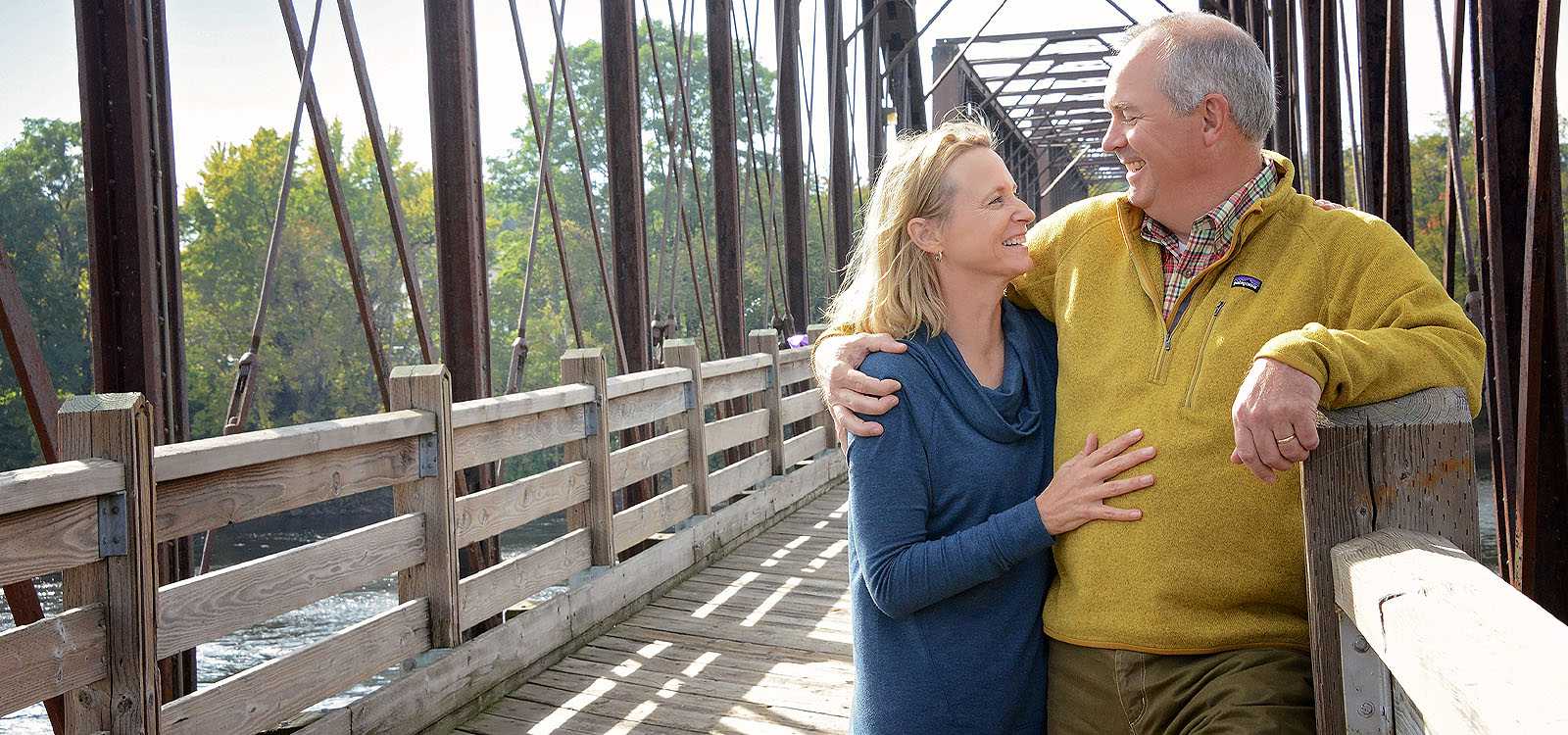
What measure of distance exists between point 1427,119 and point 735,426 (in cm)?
3792

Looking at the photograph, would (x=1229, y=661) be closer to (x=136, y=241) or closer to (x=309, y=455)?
(x=309, y=455)

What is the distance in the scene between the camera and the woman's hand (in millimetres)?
1757

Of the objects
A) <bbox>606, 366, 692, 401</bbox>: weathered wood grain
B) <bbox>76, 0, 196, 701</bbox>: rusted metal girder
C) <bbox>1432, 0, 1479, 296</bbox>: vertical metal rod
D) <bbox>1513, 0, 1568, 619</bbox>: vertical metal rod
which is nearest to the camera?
<bbox>1513, 0, 1568, 619</bbox>: vertical metal rod

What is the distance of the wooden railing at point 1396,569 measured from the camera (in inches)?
41.1

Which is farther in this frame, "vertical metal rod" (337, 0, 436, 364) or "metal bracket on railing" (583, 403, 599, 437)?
"metal bracket on railing" (583, 403, 599, 437)

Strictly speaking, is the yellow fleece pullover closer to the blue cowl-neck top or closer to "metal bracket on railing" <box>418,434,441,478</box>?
the blue cowl-neck top

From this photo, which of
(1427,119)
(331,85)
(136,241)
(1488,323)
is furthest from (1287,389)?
(331,85)

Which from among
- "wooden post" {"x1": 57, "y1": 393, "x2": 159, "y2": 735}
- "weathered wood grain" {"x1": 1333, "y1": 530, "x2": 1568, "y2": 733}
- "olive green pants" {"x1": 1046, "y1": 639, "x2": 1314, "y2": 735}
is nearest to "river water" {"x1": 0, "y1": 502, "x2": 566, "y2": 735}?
"wooden post" {"x1": 57, "y1": 393, "x2": 159, "y2": 735}

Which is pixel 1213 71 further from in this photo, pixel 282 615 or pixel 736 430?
pixel 282 615

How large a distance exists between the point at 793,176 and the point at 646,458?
18.6 feet

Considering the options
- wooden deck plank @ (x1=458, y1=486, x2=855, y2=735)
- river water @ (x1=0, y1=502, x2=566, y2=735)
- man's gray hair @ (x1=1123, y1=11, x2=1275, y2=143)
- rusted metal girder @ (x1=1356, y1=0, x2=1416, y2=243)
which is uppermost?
rusted metal girder @ (x1=1356, y1=0, x2=1416, y2=243)

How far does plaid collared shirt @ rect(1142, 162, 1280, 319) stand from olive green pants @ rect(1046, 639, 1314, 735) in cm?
49

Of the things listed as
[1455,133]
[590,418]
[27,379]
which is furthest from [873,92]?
[27,379]

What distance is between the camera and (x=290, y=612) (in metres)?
10.9
